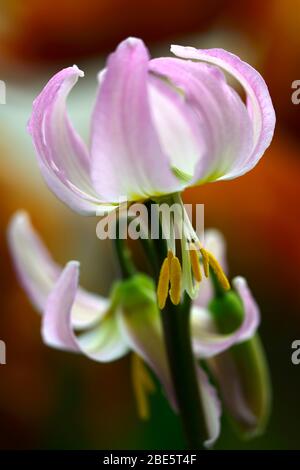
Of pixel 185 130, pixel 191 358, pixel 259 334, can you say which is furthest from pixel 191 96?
pixel 259 334

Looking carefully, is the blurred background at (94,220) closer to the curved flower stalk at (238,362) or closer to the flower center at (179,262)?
the curved flower stalk at (238,362)

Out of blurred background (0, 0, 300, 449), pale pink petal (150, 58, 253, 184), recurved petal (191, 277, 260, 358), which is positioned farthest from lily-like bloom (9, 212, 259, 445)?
blurred background (0, 0, 300, 449)

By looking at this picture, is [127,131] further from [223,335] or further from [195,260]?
[223,335]

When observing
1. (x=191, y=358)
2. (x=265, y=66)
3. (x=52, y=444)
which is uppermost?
(x=265, y=66)

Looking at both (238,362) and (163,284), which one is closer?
(163,284)

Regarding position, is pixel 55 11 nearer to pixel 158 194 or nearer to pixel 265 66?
pixel 265 66

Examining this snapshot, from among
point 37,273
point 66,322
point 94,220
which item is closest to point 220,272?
point 66,322
